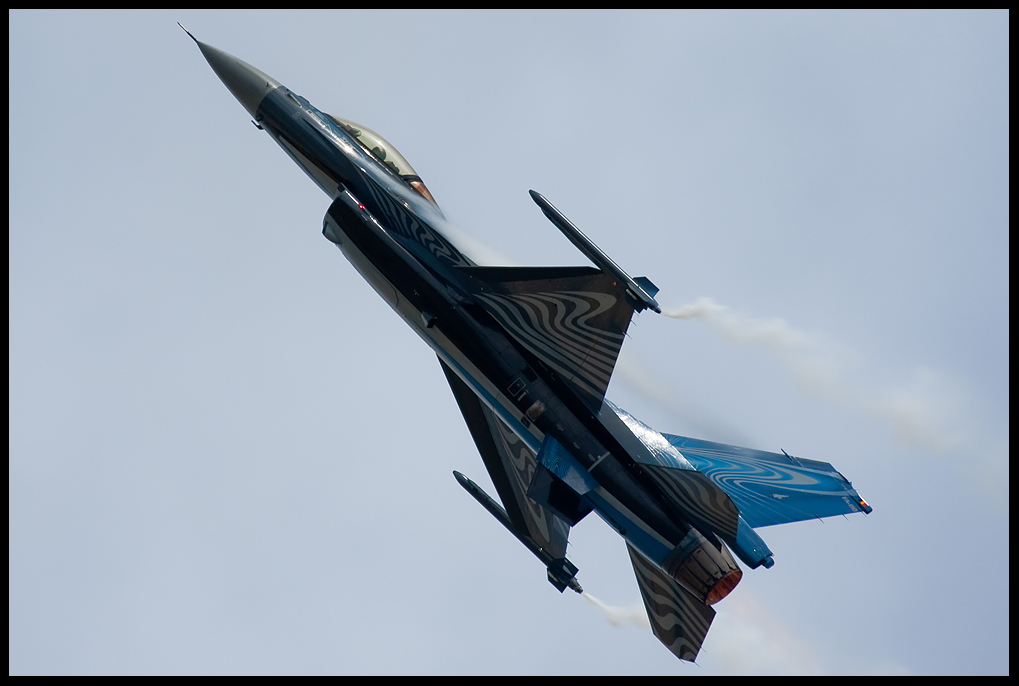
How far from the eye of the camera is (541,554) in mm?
21156

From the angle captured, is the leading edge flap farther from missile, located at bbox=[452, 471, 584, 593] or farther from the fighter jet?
missile, located at bbox=[452, 471, 584, 593]

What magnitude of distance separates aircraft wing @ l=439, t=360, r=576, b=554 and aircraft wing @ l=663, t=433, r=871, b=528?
144 inches

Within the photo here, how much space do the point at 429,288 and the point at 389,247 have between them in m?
1.16

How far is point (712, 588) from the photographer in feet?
58.6

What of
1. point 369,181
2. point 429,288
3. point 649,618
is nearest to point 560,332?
point 429,288

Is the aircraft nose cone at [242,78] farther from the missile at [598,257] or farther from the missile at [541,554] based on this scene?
the missile at [541,554]

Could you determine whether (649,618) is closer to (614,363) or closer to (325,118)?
(614,363)

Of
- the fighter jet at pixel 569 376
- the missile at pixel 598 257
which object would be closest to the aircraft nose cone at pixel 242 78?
the fighter jet at pixel 569 376

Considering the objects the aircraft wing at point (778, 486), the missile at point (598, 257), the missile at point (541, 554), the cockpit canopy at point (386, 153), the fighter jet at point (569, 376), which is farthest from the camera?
the missile at point (541, 554)

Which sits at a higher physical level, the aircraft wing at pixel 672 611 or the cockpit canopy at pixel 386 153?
the cockpit canopy at pixel 386 153

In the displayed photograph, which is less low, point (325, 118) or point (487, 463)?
point (325, 118)

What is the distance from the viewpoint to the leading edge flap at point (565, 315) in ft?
55.4

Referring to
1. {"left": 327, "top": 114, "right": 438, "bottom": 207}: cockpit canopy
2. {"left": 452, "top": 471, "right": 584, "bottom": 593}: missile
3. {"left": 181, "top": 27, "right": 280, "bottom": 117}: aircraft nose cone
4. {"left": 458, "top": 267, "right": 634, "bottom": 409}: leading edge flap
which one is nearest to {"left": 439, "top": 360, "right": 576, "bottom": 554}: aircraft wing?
{"left": 452, "top": 471, "right": 584, "bottom": 593}: missile

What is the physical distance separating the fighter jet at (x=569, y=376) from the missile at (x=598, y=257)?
1.0 inches
